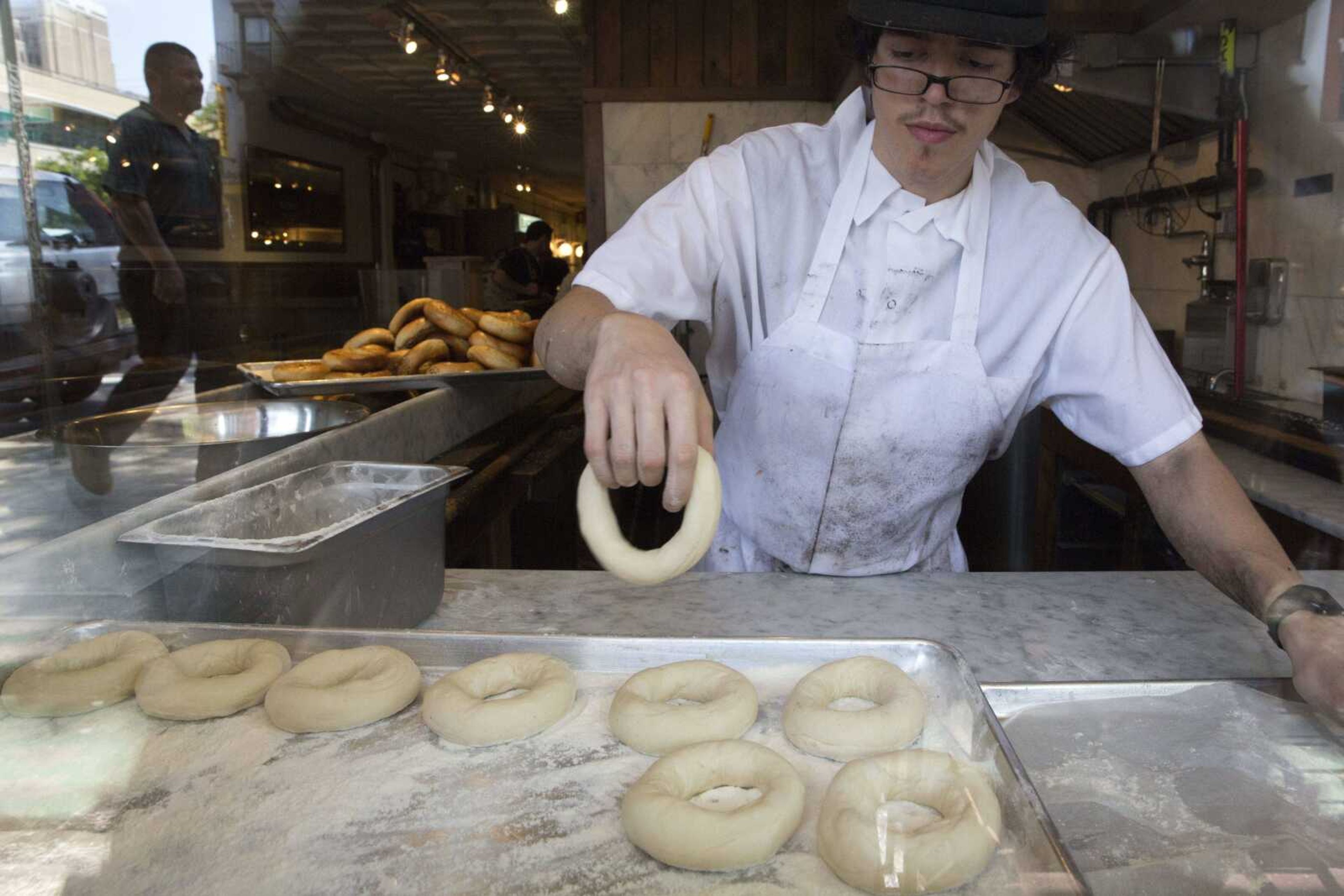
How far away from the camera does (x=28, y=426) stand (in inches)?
47.5

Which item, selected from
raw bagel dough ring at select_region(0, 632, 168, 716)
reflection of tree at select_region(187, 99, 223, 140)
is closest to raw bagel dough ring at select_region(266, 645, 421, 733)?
raw bagel dough ring at select_region(0, 632, 168, 716)

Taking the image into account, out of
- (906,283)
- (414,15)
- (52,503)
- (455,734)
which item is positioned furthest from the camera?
(414,15)

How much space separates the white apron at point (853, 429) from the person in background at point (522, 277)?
1664 mm

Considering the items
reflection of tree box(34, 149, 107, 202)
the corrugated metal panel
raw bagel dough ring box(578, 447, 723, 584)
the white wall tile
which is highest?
the white wall tile

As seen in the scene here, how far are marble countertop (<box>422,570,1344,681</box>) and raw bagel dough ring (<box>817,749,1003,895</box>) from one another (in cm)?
34

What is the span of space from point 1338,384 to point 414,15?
274 centimetres

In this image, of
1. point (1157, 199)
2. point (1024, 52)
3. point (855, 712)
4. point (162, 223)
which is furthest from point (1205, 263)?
point (162, 223)

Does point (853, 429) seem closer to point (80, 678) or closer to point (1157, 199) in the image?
point (80, 678)

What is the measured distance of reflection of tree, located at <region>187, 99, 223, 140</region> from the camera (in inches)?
76.7

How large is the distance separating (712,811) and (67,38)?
146cm

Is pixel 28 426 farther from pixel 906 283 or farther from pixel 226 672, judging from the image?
pixel 906 283

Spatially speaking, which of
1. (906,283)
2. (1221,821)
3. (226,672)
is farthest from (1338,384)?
(226,672)

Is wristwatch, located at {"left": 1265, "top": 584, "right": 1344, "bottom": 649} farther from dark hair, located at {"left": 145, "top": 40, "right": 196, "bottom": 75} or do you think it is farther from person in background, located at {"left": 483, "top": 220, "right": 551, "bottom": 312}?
person in background, located at {"left": 483, "top": 220, "right": 551, "bottom": 312}

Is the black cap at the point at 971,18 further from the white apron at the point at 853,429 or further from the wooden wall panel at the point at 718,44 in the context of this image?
the wooden wall panel at the point at 718,44
